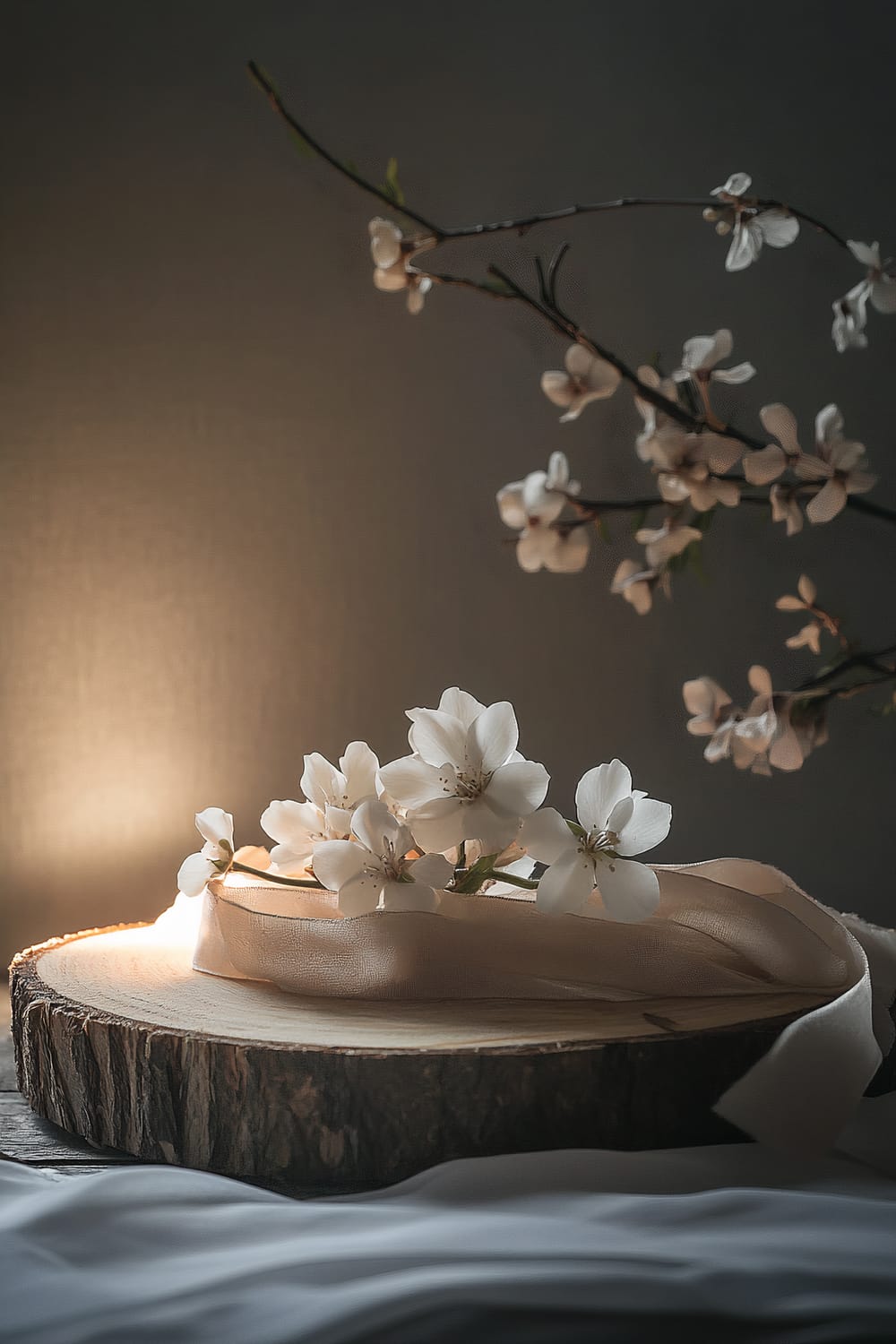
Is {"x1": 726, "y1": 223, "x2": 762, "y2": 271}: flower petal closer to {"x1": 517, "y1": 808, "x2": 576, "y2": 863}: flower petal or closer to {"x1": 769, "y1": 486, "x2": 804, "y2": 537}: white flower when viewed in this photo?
{"x1": 769, "y1": 486, "x2": 804, "y2": 537}: white flower

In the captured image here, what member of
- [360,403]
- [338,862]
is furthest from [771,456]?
[360,403]

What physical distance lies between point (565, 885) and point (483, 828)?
6cm

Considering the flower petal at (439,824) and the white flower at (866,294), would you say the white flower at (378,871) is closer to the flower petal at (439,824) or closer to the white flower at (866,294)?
the flower petal at (439,824)

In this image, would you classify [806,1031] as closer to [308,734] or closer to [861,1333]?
[861,1333]

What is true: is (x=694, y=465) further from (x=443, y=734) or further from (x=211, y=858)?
(x=211, y=858)

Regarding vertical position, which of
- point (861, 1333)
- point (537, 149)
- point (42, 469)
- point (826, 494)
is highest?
point (537, 149)

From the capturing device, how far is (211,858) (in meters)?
0.75

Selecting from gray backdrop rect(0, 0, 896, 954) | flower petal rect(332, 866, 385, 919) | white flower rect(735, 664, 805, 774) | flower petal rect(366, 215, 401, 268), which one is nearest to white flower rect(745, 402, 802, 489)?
white flower rect(735, 664, 805, 774)

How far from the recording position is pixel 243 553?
3.69ft

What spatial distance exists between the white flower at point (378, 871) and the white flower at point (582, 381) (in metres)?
0.25

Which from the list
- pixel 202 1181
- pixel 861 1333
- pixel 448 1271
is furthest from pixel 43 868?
pixel 861 1333

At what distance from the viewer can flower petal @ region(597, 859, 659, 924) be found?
2.10 ft

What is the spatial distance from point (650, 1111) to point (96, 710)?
0.72 m

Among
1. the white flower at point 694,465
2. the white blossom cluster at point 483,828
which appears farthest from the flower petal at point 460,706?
the white flower at point 694,465
